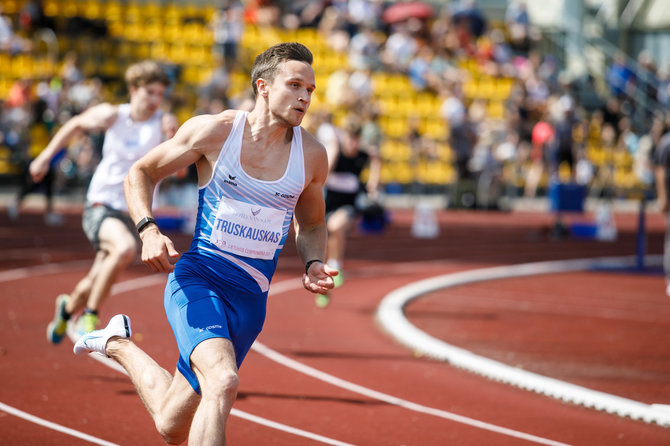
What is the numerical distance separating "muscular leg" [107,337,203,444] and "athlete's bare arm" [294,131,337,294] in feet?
2.46

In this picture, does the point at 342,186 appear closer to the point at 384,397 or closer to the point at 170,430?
the point at 384,397

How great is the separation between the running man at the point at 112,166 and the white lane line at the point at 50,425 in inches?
49.0

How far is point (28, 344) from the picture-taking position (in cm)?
809

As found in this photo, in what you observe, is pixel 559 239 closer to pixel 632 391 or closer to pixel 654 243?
pixel 654 243

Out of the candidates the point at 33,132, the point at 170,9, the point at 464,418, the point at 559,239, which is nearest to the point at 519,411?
the point at 464,418

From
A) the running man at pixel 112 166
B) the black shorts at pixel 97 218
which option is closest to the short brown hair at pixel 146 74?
the running man at pixel 112 166

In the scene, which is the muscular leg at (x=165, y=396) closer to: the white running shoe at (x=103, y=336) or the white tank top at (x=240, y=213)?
the white running shoe at (x=103, y=336)

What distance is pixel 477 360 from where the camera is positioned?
25.2 ft

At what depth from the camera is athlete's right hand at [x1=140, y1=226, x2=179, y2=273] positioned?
4.01 meters

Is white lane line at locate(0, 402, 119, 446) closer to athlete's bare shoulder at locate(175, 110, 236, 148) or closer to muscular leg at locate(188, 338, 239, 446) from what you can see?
muscular leg at locate(188, 338, 239, 446)

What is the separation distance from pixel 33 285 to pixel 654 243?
12.5 m

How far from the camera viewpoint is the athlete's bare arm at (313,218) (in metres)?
4.50

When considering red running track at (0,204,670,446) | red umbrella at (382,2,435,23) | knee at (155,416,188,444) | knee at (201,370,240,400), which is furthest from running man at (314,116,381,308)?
red umbrella at (382,2,435,23)

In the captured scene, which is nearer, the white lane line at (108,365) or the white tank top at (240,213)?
the white tank top at (240,213)
